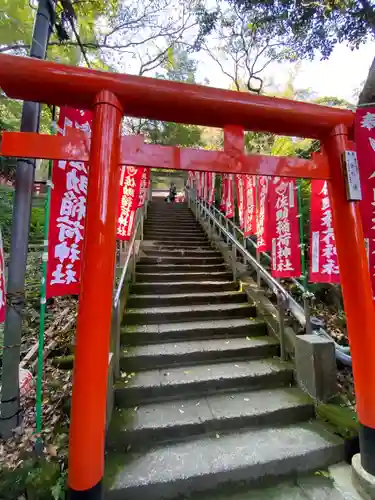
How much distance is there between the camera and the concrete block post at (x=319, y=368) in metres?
3.10

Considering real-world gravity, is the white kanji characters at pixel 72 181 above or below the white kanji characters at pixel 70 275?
above

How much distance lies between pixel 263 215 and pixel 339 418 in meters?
3.12

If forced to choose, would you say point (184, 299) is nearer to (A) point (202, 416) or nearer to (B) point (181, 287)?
(B) point (181, 287)

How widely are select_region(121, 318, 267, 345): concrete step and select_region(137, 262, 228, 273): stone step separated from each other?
1.80 metres

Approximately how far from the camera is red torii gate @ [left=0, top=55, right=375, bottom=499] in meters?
1.71

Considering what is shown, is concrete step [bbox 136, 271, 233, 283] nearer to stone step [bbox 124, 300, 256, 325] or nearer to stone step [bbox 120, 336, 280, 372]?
stone step [bbox 124, 300, 256, 325]

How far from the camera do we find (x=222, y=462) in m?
2.45

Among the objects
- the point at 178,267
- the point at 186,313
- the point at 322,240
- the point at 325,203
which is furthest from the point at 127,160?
the point at 178,267

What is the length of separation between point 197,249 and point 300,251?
156 inches

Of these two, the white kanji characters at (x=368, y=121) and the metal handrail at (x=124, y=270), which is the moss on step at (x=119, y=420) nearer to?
the metal handrail at (x=124, y=270)

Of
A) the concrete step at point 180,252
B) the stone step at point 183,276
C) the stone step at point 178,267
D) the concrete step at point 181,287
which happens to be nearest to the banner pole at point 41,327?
the concrete step at point 181,287

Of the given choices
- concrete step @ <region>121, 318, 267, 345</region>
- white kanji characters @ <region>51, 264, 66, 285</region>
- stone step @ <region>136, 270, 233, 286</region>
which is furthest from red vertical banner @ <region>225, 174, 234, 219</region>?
white kanji characters @ <region>51, 264, 66, 285</region>

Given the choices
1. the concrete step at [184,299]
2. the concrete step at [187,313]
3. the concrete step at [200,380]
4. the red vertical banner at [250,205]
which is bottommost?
the concrete step at [200,380]

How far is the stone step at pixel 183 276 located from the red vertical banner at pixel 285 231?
196 centimetres
